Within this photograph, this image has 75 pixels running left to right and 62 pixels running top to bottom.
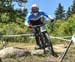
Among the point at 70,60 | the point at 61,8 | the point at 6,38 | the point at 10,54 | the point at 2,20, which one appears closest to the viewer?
the point at 70,60

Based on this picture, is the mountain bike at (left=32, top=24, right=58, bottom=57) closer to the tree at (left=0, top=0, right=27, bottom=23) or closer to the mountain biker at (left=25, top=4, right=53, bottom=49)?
the mountain biker at (left=25, top=4, right=53, bottom=49)

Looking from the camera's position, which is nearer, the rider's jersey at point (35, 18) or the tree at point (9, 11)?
the rider's jersey at point (35, 18)

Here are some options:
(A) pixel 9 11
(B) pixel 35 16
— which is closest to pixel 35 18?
(B) pixel 35 16

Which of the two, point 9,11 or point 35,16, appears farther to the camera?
point 9,11

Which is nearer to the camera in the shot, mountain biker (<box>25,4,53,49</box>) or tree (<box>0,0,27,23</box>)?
mountain biker (<box>25,4,53,49</box>)

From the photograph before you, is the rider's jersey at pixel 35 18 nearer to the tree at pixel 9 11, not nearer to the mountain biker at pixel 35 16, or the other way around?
the mountain biker at pixel 35 16

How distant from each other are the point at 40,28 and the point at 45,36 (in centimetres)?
35

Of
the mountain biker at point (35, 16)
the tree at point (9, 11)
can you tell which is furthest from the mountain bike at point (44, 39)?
the tree at point (9, 11)

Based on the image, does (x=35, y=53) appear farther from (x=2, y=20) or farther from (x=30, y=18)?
(x=2, y=20)

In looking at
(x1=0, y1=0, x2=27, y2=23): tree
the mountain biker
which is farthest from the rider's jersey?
(x1=0, y1=0, x2=27, y2=23): tree

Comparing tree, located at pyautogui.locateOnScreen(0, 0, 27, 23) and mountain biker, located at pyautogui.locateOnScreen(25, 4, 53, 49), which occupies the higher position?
mountain biker, located at pyautogui.locateOnScreen(25, 4, 53, 49)

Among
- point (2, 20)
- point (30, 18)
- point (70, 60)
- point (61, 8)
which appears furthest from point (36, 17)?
point (61, 8)

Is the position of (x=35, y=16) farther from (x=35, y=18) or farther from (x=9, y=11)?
(x=9, y=11)

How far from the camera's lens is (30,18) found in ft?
38.1
